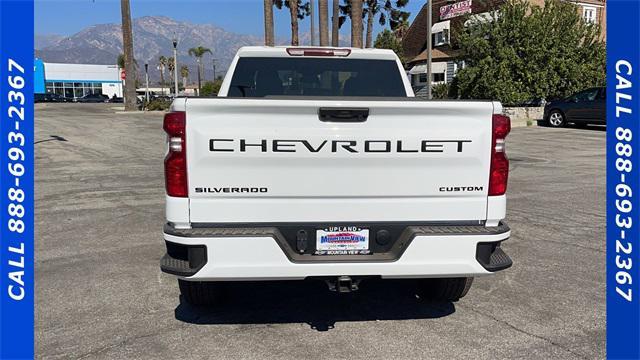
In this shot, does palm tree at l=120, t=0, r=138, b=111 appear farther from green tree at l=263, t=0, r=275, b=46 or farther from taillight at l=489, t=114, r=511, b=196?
taillight at l=489, t=114, r=511, b=196

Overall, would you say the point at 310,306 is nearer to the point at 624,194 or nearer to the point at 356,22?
the point at 624,194

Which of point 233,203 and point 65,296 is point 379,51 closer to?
point 233,203

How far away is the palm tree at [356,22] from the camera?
69.5ft

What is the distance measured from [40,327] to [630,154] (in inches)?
176

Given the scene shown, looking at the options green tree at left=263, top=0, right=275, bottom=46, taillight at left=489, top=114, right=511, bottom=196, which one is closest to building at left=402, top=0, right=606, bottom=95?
green tree at left=263, top=0, right=275, bottom=46

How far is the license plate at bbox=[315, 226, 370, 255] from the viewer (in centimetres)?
348

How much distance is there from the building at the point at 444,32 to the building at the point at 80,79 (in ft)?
191

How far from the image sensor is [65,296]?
4656 mm

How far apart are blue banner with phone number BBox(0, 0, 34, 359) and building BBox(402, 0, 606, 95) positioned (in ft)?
109

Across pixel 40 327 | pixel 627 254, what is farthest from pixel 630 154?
pixel 40 327

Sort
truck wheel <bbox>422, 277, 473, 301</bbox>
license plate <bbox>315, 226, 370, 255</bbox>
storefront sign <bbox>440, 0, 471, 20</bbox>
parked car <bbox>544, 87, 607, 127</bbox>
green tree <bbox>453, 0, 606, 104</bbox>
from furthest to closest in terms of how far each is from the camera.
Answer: storefront sign <bbox>440, 0, 471, 20</bbox>
green tree <bbox>453, 0, 606, 104</bbox>
parked car <bbox>544, 87, 607, 127</bbox>
truck wheel <bbox>422, 277, 473, 301</bbox>
license plate <bbox>315, 226, 370, 255</bbox>

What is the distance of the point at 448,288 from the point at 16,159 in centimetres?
325

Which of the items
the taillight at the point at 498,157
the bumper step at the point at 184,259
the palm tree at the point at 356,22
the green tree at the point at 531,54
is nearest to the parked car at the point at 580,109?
the green tree at the point at 531,54

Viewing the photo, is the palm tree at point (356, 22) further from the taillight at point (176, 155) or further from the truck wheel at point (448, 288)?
the taillight at point (176, 155)
